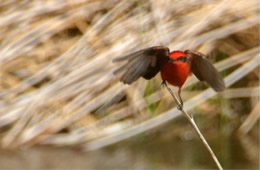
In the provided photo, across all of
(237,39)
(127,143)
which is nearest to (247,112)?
(237,39)

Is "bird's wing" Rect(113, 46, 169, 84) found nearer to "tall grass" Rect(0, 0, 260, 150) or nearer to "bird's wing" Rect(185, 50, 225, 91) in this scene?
"bird's wing" Rect(185, 50, 225, 91)

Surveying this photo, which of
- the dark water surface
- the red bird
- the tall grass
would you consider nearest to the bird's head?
the red bird

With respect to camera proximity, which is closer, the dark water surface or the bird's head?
the bird's head

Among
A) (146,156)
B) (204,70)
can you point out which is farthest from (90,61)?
(204,70)

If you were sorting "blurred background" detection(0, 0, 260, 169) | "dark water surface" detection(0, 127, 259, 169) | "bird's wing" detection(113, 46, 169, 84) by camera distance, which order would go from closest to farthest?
1. "bird's wing" detection(113, 46, 169, 84)
2. "dark water surface" detection(0, 127, 259, 169)
3. "blurred background" detection(0, 0, 260, 169)

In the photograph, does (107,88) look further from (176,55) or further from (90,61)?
(176,55)

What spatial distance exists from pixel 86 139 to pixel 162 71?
240 centimetres

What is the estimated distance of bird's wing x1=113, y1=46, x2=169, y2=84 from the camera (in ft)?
5.14

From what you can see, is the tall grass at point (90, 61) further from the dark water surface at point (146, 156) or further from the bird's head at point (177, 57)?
the bird's head at point (177, 57)

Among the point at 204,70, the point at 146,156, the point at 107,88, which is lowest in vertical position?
the point at 146,156

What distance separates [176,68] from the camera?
159 cm

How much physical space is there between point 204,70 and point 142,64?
14cm

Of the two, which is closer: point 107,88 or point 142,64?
point 142,64

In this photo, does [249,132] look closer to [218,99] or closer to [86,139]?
[218,99]
